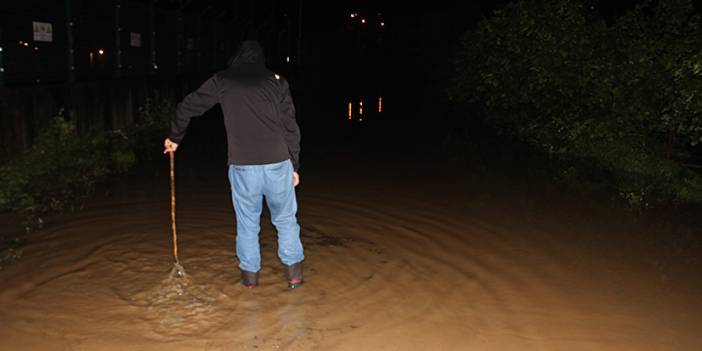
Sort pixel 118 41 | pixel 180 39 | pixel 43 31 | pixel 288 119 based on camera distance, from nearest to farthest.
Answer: pixel 288 119 < pixel 43 31 < pixel 118 41 < pixel 180 39

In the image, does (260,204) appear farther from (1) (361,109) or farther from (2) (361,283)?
(1) (361,109)

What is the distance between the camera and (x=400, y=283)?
5.13 m

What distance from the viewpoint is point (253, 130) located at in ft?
14.8

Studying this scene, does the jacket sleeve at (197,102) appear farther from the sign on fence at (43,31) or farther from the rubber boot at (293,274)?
the sign on fence at (43,31)

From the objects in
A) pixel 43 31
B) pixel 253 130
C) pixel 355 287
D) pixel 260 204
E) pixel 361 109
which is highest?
pixel 43 31

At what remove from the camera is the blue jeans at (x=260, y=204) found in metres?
4.58

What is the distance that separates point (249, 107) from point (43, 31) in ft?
21.6

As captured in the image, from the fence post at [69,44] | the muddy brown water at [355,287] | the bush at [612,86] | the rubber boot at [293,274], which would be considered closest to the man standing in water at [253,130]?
the rubber boot at [293,274]

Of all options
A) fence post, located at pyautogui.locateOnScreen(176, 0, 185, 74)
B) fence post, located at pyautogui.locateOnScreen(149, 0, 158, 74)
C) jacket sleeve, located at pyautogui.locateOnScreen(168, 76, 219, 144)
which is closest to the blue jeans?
jacket sleeve, located at pyautogui.locateOnScreen(168, 76, 219, 144)

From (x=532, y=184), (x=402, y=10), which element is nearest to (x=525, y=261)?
(x=532, y=184)

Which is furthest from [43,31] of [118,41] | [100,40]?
[118,41]

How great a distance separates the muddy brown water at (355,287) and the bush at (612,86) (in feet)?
7.41

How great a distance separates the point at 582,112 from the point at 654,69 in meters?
1.71

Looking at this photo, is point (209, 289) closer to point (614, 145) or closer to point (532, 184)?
point (532, 184)
